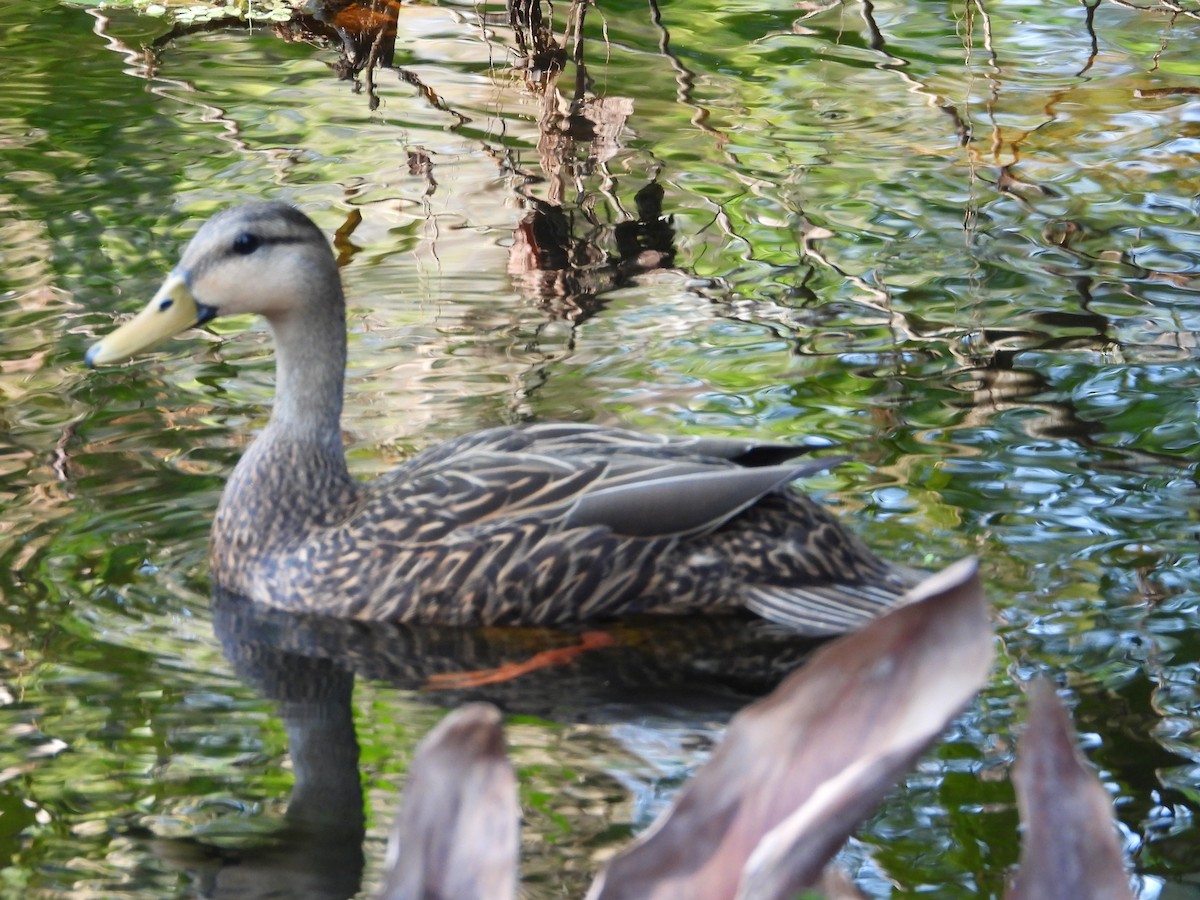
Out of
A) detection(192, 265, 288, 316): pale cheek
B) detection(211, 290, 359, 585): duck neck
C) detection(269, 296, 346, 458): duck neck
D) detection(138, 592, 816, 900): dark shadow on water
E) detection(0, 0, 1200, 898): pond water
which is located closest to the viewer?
detection(0, 0, 1200, 898): pond water

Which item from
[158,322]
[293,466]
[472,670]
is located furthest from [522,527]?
[158,322]

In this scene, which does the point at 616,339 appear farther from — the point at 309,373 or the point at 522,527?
the point at 522,527

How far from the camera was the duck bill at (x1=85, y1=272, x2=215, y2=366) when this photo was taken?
543 cm

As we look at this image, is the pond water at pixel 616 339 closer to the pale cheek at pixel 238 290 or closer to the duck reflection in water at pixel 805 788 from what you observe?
the pale cheek at pixel 238 290

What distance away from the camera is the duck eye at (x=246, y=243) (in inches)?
219

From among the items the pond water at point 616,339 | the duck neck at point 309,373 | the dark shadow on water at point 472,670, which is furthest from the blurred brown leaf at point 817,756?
the duck neck at point 309,373

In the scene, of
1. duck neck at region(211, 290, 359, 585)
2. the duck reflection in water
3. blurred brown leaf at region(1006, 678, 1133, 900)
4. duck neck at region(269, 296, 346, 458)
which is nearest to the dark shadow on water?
duck neck at region(211, 290, 359, 585)

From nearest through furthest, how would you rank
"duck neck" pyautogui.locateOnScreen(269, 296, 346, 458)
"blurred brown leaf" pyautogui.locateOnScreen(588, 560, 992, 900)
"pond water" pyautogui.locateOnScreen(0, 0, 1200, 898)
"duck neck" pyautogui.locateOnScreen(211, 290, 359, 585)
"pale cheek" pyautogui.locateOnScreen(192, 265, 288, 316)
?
"blurred brown leaf" pyautogui.locateOnScreen(588, 560, 992, 900), "pond water" pyautogui.locateOnScreen(0, 0, 1200, 898), "pale cheek" pyautogui.locateOnScreen(192, 265, 288, 316), "duck neck" pyautogui.locateOnScreen(211, 290, 359, 585), "duck neck" pyautogui.locateOnScreen(269, 296, 346, 458)

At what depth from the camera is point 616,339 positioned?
7293 mm

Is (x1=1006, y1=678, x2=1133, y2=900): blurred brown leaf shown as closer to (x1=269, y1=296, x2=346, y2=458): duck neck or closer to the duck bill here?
the duck bill

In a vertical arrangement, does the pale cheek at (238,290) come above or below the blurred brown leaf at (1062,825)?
below

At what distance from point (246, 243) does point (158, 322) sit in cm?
39

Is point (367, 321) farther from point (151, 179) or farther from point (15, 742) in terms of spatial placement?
point (15, 742)

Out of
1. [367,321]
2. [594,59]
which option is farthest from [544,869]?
[594,59]
